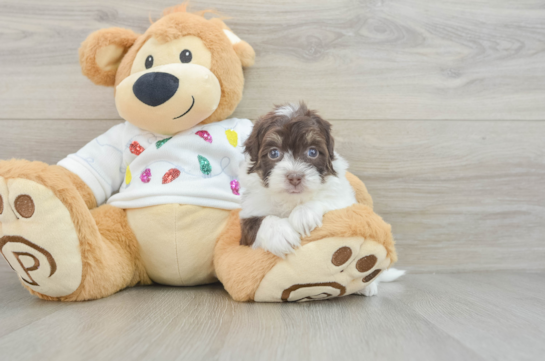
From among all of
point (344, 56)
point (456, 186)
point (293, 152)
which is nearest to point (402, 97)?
point (344, 56)

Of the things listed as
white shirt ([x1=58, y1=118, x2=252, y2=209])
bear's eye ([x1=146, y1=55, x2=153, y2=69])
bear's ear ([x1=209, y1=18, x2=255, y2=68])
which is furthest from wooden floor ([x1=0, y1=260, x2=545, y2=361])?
bear's ear ([x1=209, y1=18, x2=255, y2=68])

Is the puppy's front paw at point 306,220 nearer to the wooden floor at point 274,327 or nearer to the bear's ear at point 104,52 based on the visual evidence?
the wooden floor at point 274,327

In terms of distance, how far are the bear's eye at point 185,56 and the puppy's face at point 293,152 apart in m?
0.46

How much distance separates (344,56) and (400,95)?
0.30m

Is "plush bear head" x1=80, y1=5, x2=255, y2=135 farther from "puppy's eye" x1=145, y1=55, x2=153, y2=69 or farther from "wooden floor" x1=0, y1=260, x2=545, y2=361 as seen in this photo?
"wooden floor" x1=0, y1=260, x2=545, y2=361

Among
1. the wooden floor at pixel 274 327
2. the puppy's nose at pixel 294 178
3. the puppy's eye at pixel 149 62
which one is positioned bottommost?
the wooden floor at pixel 274 327

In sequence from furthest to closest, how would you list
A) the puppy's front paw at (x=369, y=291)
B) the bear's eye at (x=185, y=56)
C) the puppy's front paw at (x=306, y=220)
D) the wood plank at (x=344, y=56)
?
the wood plank at (x=344, y=56)
the bear's eye at (x=185, y=56)
the puppy's front paw at (x=369, y=291)
the puppy's front paw at (x=306, y=220)

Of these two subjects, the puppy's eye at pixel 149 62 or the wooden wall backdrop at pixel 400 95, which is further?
the wooden wall backdrop at pixel 400 95

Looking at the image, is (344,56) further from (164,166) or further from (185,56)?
(164,166)

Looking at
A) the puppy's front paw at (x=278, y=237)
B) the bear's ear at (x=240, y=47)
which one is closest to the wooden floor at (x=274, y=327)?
the puppy's front paw at (x=278, y=237)

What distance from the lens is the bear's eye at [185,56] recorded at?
1.46 m

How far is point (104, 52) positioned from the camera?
152 cm

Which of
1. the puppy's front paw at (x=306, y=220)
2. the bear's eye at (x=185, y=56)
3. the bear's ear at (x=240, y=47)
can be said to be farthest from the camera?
the bear's ear at (x=240, y=47)

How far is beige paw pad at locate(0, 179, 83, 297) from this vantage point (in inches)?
44.1
